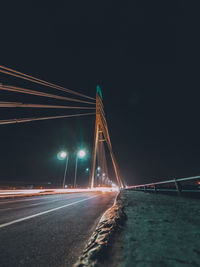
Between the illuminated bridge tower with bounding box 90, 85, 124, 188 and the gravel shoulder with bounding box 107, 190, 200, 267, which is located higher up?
the illuminated bridge tower with bounding box 90, 85, 124, 188

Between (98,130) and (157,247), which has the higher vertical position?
(98,130)

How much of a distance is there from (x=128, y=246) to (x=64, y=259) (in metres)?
0.72

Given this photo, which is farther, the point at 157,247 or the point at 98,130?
the point at 98,130

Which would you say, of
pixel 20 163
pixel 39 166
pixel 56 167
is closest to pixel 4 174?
pixel 20 163

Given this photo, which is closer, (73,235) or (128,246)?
(128,246)

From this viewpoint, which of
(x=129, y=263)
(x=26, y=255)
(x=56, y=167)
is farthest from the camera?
(x=56, y=167)

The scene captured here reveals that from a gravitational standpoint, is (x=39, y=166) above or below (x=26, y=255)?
above

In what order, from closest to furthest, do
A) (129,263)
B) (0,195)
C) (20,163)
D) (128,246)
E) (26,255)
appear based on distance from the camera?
1. (129,263)
2. (128,246)
3. (26,255)
4. (0,195)
5. (20,163)

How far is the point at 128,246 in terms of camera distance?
1036mm

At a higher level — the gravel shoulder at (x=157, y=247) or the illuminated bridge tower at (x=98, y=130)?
the illuminated bridge tower at (x=98, y=130)

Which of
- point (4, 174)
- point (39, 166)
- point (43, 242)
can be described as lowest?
point (43, 242)

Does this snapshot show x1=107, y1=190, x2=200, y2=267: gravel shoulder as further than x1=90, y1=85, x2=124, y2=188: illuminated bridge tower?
No

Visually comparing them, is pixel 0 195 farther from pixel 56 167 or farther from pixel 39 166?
pixel 56 167

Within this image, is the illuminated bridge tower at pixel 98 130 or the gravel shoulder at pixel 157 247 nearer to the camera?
the gravel shoulder at pixel 157 247
